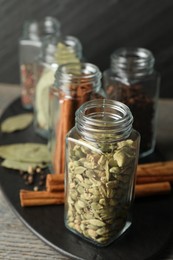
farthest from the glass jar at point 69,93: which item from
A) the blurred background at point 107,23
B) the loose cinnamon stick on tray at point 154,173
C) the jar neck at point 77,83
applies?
the blurred background at point 107,23

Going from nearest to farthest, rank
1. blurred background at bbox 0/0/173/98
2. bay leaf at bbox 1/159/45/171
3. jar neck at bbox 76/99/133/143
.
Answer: jar neck at bbox 76/99/133/143, bay leaf at bbox 1/159/45/171, blurred background at bbox 0/0/173/98

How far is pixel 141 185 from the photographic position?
884 mm

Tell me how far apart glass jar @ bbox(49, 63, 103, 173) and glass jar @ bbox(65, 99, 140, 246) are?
10cm

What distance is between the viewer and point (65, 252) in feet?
2.51

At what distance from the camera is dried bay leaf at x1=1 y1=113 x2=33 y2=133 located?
1.10 metres

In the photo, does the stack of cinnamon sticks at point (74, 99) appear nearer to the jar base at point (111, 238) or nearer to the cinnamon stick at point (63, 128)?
the cinnamon stick at point (63, 128)

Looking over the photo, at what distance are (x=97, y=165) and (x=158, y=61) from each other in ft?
2.02

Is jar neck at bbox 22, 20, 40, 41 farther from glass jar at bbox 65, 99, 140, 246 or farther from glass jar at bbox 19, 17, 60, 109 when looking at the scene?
glass jar at bbox 65, 99, 140, 246

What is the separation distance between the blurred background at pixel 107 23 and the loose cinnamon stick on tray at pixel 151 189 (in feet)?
→ 1.57

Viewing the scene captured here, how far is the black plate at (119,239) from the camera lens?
765 millimetres

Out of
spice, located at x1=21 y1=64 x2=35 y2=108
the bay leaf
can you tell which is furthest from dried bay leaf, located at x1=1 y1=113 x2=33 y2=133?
the bay leaf

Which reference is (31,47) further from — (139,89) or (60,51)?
(139,89)

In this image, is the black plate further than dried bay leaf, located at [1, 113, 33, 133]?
No

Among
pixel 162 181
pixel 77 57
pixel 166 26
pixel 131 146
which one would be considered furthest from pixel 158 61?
pixel 131 146
